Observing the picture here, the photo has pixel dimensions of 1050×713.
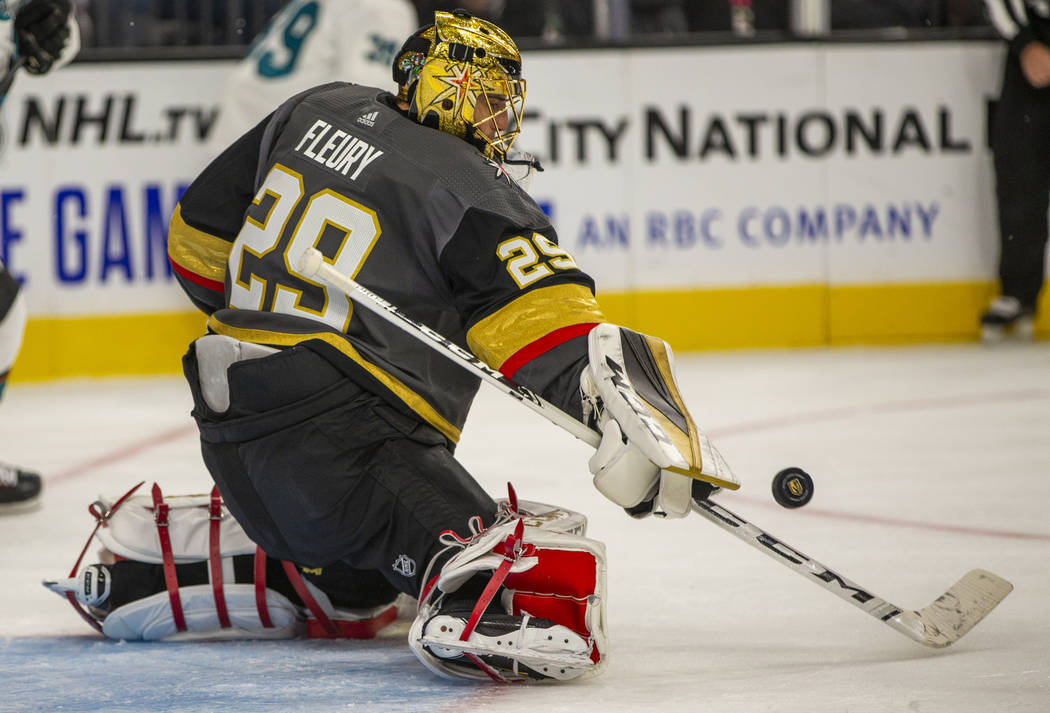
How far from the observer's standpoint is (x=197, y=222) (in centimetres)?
237

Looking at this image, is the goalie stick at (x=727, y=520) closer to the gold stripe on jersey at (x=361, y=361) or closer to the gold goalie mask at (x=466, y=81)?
the gold stripe on jersey at (x=361, y=361)

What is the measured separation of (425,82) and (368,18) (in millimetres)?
2504

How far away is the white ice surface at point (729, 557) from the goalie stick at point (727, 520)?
1.6 inches

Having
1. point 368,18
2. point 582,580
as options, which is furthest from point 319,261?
point 368,18

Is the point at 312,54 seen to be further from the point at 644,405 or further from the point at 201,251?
the point at 644,405

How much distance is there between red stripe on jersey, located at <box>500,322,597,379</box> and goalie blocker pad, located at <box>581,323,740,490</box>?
1.0 inches

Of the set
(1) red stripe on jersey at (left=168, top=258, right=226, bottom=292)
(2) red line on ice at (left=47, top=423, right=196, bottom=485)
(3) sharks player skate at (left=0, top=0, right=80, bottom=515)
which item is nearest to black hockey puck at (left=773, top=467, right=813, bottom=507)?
(1) red stripe on jersey at (left=168, top=258, right=226, bottom=292)

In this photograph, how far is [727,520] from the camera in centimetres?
199

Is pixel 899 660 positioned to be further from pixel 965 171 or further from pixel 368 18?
pixel 965 171

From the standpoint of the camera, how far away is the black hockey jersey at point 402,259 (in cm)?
191

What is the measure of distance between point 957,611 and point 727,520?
404mm

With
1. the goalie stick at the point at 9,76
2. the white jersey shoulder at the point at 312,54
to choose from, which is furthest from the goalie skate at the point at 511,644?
the white jersey shoulder at the point at 312,54

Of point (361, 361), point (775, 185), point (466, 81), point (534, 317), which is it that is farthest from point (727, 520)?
point (775, 185)

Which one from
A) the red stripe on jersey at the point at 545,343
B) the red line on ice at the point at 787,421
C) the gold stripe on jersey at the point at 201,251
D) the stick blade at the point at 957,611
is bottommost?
the red line on ice at the point at 787,421
